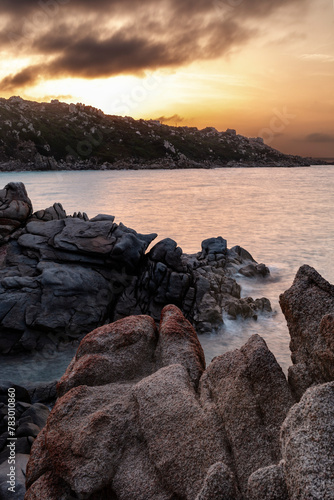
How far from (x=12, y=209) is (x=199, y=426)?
59.7ft

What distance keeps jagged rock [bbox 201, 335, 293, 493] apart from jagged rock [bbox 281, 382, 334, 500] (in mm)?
1478

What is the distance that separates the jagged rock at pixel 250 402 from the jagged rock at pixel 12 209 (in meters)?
16.8

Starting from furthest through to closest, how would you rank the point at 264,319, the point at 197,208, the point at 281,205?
the point at 281,205, the point at 197,208, the point at 264,319

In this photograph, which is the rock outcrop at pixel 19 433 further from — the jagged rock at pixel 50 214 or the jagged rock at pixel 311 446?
the jagged rock at pixel 50 214

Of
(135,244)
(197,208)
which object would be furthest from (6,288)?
(197,208)

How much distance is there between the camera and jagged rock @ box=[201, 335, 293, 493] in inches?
239

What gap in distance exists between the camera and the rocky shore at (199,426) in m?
4.95

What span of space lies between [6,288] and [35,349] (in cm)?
317

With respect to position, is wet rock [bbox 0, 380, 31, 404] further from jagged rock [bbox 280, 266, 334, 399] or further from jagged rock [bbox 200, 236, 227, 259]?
jagged rock [bbox 200, 236, 227, 259]

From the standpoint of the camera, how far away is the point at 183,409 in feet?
22.7

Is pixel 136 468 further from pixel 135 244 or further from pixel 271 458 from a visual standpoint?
pixel 135 244

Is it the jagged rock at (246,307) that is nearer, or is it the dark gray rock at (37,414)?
the dark gray rock at (37,414)

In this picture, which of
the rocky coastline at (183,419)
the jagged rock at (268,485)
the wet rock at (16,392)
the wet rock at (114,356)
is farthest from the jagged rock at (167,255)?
the jagged rock at (268,485)

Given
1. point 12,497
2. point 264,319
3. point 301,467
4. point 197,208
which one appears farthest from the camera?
point 197,208
